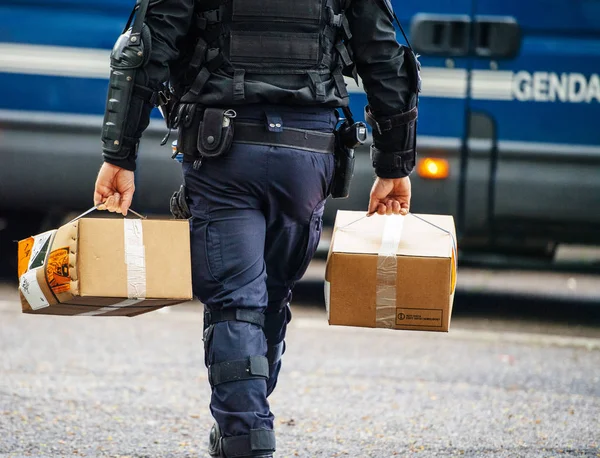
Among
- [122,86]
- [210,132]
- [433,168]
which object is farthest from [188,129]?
[433,168]

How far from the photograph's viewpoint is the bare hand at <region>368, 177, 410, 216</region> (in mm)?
3757

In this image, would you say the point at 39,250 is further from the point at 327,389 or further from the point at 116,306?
the point at 327,389

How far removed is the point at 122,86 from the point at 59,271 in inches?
21.0

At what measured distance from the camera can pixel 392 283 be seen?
143 inches

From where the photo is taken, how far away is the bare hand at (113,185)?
3381 millimetres

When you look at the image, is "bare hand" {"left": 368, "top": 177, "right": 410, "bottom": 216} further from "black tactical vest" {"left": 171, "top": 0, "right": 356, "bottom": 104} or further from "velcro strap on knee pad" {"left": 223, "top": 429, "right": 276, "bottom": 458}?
"velcro strap on knee pad" {"left": 223, "top": 429, "right": 276, "bottom": 458}

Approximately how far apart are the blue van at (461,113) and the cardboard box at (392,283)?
11.1ft

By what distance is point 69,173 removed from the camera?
7.35m

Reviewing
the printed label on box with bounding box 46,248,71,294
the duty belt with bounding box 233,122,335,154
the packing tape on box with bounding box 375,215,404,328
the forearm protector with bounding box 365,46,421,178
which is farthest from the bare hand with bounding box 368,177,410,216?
the printed label on box with bounding box 46,248,71,294

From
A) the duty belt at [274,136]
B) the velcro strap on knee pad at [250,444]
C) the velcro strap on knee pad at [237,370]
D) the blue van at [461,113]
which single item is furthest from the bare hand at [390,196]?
the blue van at [461,113]

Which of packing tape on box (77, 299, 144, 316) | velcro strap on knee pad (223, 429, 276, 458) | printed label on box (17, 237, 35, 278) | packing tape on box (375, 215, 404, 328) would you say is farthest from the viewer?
packing tape on box (375, 215, 404, 328)

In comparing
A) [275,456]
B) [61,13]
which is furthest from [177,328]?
[275,456]

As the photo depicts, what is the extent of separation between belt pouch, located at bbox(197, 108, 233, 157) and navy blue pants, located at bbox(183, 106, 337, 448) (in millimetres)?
47

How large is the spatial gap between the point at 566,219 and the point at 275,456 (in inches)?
139
